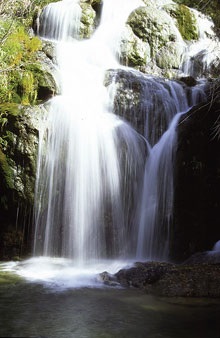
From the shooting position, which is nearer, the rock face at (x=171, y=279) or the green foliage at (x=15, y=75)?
the rock face at (x=171, y=279)

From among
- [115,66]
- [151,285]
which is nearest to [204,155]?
[151,285]

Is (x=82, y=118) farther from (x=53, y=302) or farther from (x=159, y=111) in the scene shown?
(x=53, y=302)

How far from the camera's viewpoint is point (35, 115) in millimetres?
A: 9289

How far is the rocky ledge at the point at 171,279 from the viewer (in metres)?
5.97

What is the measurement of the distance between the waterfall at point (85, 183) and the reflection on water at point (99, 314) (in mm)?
2504

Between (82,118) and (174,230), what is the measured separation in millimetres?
3527

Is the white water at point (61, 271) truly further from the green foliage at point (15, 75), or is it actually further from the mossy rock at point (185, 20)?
the mossy rock at point (185, 20)

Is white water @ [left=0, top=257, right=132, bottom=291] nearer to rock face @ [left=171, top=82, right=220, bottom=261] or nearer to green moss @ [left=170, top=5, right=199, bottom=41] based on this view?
rock face @ [left=171, top=82, right=220, bottom=261]

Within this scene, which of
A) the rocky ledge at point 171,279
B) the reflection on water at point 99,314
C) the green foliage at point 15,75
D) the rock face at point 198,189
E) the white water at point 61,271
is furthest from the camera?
the green foliage at point 15,75

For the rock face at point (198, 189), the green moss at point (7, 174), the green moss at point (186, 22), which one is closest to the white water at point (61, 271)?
the rock face at point (198, 189)

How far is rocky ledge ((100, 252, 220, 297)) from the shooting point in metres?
5.97

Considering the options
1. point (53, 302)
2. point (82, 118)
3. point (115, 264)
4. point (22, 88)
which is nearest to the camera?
point (53, 302)

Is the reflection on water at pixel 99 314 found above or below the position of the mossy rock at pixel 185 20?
below

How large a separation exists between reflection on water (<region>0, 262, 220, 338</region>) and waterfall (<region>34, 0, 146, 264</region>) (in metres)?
2.50
